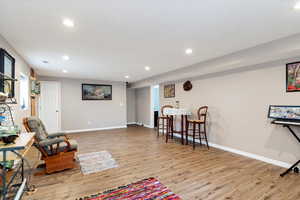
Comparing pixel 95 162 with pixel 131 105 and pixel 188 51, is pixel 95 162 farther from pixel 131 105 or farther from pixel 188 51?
pixel 131 105

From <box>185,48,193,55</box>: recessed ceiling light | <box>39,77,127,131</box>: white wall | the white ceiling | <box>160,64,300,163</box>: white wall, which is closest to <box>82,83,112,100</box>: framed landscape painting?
<box>39,77,127,131</box>: white wall

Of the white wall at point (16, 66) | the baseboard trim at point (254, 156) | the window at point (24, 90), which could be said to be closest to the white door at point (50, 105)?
the window at point (24, 90)

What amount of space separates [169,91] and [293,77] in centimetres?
354

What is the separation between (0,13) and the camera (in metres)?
1.70

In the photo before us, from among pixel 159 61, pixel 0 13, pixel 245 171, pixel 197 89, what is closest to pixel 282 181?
pixel 245 171

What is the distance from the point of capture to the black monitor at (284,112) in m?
2.50

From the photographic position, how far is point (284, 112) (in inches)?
104

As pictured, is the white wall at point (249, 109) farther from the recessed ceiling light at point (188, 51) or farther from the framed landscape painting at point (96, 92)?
the framed landscape painting at point (96, 92)

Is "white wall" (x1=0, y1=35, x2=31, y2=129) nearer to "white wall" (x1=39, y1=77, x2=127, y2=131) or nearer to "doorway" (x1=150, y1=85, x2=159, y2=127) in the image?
"white wall" (x1=39, y1=77, x2=127, y2=131)

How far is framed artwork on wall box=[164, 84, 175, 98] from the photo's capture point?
18.0ft

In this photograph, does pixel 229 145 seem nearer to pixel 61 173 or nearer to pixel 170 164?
pixel 170 164

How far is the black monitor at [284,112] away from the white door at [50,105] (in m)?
6.74

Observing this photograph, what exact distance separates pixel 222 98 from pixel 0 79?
4.46 meters

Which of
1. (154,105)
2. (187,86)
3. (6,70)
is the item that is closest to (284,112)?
(187,86)
